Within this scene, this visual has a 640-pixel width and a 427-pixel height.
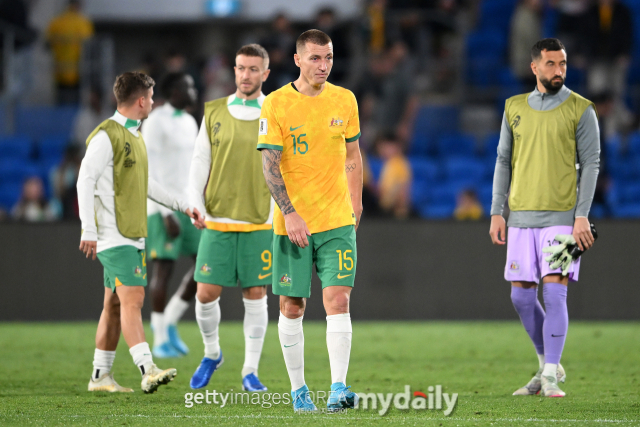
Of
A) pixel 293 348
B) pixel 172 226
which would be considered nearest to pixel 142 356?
pixel 293 348

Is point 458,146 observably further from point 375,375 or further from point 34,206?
point 375,375

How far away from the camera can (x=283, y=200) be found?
4875 millimetres

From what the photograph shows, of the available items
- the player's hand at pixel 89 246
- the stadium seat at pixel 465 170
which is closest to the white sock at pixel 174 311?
the player's hand at pixel 89 246

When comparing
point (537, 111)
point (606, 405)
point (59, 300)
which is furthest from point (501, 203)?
point (59, 300)

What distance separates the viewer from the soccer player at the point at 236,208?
244 inches

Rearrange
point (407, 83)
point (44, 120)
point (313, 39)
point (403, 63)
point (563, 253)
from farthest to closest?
point (44, 120) → point (407, 83) → point (403, 63) → point (563, 253) → point (313, 39)

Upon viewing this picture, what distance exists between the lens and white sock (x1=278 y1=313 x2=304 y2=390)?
5.08 metres

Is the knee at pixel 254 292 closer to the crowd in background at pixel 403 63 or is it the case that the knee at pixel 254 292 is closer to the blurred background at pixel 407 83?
the blurred background at pixel 407 83

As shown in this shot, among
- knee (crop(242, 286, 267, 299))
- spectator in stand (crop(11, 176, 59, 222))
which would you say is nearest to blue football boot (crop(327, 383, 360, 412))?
knee (crop(242, 286, 267, 299))

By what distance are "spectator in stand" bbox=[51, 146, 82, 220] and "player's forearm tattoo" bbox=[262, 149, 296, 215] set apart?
278 inches

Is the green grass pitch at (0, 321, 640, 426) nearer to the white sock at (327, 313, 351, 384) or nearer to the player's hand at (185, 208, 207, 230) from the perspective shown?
the white sock at (327, 313, 351, 384)

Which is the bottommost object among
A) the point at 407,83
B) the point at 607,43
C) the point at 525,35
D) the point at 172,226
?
the point at 172,226

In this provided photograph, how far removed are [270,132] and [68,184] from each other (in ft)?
24.9

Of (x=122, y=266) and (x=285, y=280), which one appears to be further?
(x=122, y=266)
